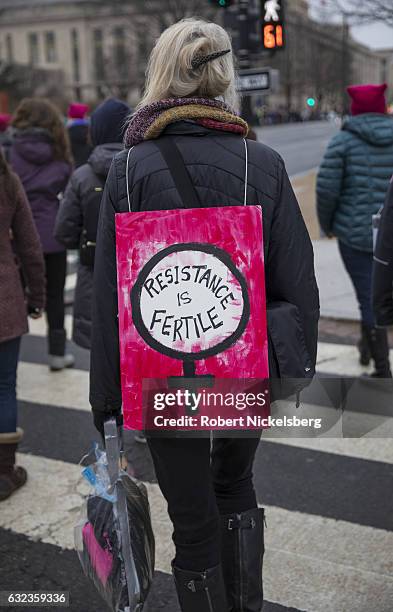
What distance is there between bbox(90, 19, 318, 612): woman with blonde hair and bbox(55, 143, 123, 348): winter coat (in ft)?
5.78

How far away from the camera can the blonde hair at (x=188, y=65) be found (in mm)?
2182

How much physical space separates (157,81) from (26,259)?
197cm

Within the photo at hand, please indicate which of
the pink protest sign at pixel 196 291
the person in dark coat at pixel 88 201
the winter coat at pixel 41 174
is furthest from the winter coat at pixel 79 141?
the pink protest sign at pixel 196 291

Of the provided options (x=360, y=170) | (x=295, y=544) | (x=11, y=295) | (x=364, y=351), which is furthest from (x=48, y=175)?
(x=295, y=544)

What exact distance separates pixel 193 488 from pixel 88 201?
226cm

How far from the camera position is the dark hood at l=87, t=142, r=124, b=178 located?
4.02 metres

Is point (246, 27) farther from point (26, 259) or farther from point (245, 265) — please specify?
point (245, 265)

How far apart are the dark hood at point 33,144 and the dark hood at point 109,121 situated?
57.8 inches

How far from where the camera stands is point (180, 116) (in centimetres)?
215

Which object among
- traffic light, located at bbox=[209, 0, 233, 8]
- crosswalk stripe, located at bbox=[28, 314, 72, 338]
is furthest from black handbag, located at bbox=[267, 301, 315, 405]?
traffic light, located at bbox=[209, 0, 233, 8]

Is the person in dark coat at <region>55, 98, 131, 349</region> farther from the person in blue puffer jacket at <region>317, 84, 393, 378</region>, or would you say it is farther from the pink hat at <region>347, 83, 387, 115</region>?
the pink hat at <region>347, 83, 387, 115</region>

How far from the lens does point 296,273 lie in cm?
220

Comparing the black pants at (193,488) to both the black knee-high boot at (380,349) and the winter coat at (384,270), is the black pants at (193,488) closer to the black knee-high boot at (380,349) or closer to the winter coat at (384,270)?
the winter coat at (384,270)

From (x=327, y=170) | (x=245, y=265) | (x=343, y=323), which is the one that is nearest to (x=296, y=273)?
(x=245, y=265)
